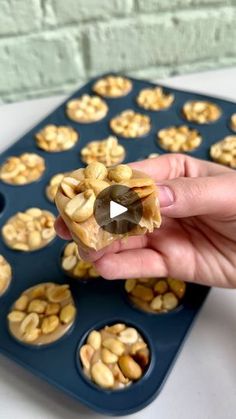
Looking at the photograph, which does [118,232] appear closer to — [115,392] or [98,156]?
[115,392]

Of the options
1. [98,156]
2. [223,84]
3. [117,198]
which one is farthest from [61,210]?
[223,84]

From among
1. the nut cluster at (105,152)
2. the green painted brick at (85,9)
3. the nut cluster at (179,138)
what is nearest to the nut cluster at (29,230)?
the nut cluster at (105,152)

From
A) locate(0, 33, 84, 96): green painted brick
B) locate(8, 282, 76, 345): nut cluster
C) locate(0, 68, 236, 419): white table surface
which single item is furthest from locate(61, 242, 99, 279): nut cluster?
locate(0, 33, 84, 96): green painted brick

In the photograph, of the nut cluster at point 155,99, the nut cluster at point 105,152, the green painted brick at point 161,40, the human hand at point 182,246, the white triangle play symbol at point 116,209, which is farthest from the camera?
the green painted brick at point 161,40

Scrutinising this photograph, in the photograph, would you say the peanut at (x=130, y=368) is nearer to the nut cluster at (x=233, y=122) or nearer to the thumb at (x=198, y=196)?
the thumb at (x=198, y=196)

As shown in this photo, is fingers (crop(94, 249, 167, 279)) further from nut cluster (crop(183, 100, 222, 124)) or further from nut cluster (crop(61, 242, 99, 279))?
nut cluster (crop(183, 100, 222, 124))

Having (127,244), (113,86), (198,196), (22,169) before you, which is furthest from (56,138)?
(198,196)
